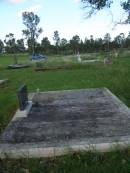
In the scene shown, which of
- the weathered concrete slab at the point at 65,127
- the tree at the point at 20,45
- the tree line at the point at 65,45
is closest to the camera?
the weathered concrete slab at the point at 65,127

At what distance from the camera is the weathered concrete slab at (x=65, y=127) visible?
551 centimetres

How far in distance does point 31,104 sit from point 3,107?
1.15 m

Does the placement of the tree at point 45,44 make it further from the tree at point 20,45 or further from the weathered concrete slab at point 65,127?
the weathered concrete slab at point 65,127

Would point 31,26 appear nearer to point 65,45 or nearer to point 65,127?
point 65,45

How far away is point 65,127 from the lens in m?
6.91

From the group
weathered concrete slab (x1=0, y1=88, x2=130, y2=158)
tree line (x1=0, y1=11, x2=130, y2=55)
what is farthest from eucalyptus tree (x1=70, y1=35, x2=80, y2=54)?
weathered concrete slab (x1=0, y1=88, x2=130, y2=158)

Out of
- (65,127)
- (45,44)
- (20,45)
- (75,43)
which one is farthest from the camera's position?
(20,45)

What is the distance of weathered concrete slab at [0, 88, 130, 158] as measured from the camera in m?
5.51

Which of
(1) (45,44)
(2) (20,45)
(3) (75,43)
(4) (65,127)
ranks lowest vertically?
(2) (20,45)

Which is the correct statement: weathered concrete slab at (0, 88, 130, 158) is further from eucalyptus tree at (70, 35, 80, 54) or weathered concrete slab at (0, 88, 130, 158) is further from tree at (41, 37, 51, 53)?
tree at (41, 37, 51, 53)

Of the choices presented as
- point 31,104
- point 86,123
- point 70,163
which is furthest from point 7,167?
point 31,104

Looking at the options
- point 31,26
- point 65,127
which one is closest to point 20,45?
point 31,26

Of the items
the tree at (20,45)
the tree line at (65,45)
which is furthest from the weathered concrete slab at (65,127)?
the tree at (20,45)

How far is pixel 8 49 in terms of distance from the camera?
297 ft
